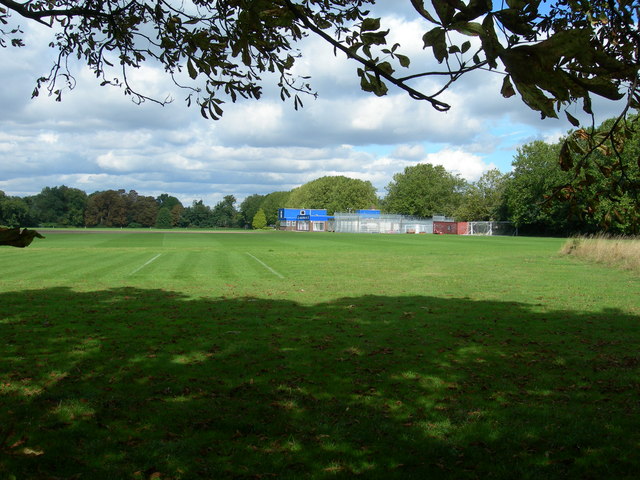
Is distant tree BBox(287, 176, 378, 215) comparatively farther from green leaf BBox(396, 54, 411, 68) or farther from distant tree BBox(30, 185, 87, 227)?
green leaf BBox(396, 54, 411, 68)

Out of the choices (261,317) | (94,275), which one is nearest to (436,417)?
(261,317)

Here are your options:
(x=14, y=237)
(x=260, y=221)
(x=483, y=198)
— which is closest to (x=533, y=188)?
(x=483, y=198)

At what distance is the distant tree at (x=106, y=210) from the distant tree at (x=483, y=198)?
356 feet

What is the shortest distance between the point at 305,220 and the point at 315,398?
142m

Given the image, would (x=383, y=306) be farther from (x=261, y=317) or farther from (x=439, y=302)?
(x=261, y=317)

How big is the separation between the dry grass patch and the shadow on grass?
48.3 ft

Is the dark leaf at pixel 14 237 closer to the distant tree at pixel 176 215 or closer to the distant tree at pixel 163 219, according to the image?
the distant tree at pixel 163 219

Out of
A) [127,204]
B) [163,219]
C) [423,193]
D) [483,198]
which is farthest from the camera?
[163,219]

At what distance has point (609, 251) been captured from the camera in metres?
26.3

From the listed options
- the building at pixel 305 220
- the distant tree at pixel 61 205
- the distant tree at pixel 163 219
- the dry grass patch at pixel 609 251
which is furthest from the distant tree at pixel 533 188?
the distant tree at pixel 61 205

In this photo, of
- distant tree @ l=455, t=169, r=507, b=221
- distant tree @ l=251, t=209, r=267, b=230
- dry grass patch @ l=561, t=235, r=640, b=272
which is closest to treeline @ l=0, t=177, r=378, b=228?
distant tree @ l=251, t=209, r=267, b=230

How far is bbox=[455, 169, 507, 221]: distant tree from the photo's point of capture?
368ft

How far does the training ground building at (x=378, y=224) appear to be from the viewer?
104125 millimetres

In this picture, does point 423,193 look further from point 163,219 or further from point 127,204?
point 127,204
